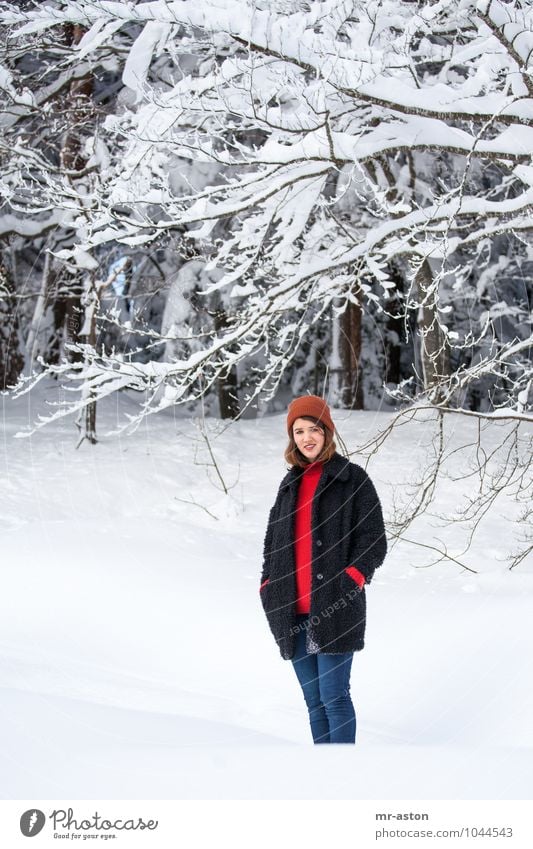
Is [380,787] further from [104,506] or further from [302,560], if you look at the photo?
[104,506]

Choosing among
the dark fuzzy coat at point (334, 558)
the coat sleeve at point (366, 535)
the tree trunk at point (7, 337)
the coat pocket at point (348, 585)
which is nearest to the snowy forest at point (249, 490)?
the dark fuzzy coat at point (334, 558)

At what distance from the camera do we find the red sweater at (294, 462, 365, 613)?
351cm

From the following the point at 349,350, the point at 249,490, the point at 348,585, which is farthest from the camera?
the point at 349,350

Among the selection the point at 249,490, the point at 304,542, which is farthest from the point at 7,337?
the point at 304,542

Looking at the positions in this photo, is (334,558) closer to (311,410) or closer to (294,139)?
(311,410)

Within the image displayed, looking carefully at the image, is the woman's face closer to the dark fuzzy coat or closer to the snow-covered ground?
the dark fuzzy coat

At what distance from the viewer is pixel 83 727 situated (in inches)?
158

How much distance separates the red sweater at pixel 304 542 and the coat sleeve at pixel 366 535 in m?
0.17

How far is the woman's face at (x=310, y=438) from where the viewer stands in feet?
11.7

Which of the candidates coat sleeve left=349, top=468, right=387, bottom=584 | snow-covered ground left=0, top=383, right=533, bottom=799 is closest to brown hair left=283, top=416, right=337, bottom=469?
coat sleeve left=349, top=468, right=387, bottom=584

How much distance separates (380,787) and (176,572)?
15.7 ft

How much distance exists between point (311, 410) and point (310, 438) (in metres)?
0.11

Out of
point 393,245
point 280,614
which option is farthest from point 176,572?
point 280,614

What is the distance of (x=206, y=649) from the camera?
6.19 m
